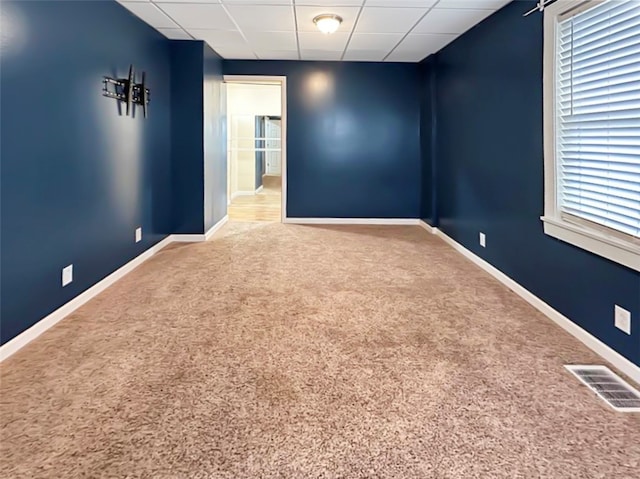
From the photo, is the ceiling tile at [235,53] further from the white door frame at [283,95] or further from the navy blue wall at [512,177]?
the navy blue wall at [512,177]

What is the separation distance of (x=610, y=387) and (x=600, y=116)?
143 centimetres

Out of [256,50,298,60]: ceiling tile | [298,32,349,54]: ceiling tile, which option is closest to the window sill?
[298,32,349,54]: ceiling tile

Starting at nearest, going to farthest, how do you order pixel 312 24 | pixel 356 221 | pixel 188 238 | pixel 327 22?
pixel 327 22, pixel 312 24, pixel 188 238, pixel 356 221

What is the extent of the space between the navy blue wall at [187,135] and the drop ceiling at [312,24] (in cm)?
26

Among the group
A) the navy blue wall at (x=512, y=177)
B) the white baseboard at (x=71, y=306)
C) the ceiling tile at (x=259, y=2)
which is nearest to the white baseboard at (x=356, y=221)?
the navy blue wall at (x=512, y=177)

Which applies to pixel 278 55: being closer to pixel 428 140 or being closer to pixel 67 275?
pixel 428 140

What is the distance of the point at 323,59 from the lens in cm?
667

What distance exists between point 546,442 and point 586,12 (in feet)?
7.65

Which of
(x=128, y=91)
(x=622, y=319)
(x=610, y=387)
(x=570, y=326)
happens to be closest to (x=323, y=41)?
(x=128, y=91)

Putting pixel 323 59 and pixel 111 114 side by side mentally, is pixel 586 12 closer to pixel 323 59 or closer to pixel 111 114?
pixel 111 114

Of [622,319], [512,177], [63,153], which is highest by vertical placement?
[63,153]

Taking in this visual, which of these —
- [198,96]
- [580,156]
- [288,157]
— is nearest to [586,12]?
[580,156]

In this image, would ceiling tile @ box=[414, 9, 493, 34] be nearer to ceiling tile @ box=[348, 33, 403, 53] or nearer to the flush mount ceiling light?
ceiling tile @ box=[348, 33, 403, 53]

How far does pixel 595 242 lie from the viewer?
2625 mm
